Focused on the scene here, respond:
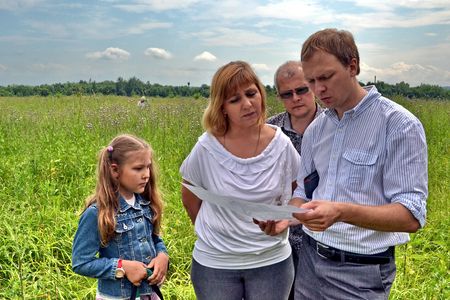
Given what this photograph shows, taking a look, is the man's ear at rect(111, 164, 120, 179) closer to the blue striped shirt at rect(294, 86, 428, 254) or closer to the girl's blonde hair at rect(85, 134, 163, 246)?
the girl's blonde hair at rect(85, 134, 163, 246)

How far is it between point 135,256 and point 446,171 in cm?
534

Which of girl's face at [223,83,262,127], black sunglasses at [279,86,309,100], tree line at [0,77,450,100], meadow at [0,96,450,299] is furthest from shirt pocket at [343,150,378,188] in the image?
tree line at [0,77,450,100]

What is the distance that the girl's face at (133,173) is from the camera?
7.15 ft

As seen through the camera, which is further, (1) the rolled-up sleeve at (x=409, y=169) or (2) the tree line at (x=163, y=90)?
(2) the tree line at (x=163, y=90)

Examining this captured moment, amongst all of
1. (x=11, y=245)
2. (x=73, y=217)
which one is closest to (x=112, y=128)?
(x=73, y=217)

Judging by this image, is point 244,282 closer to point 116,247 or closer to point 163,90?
point 116,247

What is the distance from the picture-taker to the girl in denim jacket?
206 cm

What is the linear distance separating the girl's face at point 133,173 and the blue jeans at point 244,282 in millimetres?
443

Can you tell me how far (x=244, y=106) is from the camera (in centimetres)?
197

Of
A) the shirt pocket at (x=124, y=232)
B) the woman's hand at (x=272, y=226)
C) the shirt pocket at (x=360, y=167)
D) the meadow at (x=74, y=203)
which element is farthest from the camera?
the meadow at (x=74, y=203)

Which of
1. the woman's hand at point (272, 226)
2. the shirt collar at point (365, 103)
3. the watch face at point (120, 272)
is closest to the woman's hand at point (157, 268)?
the watch face at point (120, 272)

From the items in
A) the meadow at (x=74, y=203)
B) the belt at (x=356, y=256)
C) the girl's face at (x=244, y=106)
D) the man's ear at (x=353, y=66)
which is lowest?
the meadow at (x=74, y=203)

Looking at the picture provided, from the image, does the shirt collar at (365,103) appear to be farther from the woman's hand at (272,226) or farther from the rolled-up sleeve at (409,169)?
the woman's hand at (272,226)

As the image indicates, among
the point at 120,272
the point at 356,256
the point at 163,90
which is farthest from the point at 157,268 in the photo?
the point at 163,90
